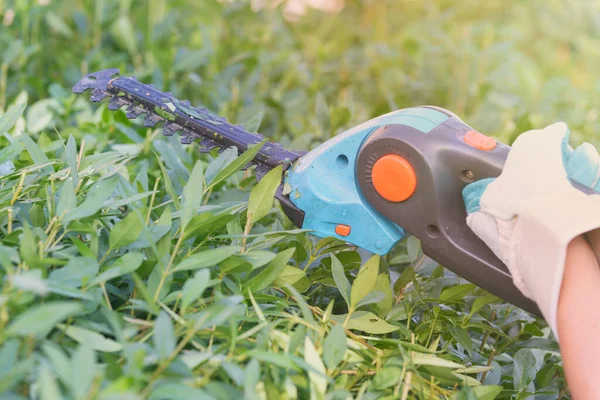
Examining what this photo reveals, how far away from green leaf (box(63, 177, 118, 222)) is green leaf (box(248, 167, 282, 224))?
192mm

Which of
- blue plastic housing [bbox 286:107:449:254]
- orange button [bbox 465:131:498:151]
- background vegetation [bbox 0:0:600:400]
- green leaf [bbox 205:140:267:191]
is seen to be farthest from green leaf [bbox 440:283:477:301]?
green leaf [bbox 205:140:267:191]

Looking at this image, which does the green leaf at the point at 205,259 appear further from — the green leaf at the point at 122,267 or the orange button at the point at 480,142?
Answer: the orange button at the point at 480,142

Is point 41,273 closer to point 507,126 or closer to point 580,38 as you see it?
point 507,126

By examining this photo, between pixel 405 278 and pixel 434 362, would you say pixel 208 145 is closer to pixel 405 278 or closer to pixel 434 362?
pixel 405 278

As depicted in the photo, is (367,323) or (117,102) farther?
(117,102)

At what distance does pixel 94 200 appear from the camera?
896 mm

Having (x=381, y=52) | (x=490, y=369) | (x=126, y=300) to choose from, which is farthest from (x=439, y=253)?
(x=381, y=52)

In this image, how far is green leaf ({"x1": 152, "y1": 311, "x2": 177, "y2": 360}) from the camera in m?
0.76

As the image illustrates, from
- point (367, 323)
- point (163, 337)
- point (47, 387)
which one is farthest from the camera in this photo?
point (367, 323)

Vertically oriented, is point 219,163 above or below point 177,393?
above

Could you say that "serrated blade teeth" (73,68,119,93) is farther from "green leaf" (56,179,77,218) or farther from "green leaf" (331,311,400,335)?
"green leaf" (331,311,400,335)

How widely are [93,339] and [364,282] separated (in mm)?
381

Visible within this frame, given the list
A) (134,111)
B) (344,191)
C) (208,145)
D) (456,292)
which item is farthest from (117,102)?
(456,292)

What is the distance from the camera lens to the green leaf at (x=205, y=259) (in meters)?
0.87
